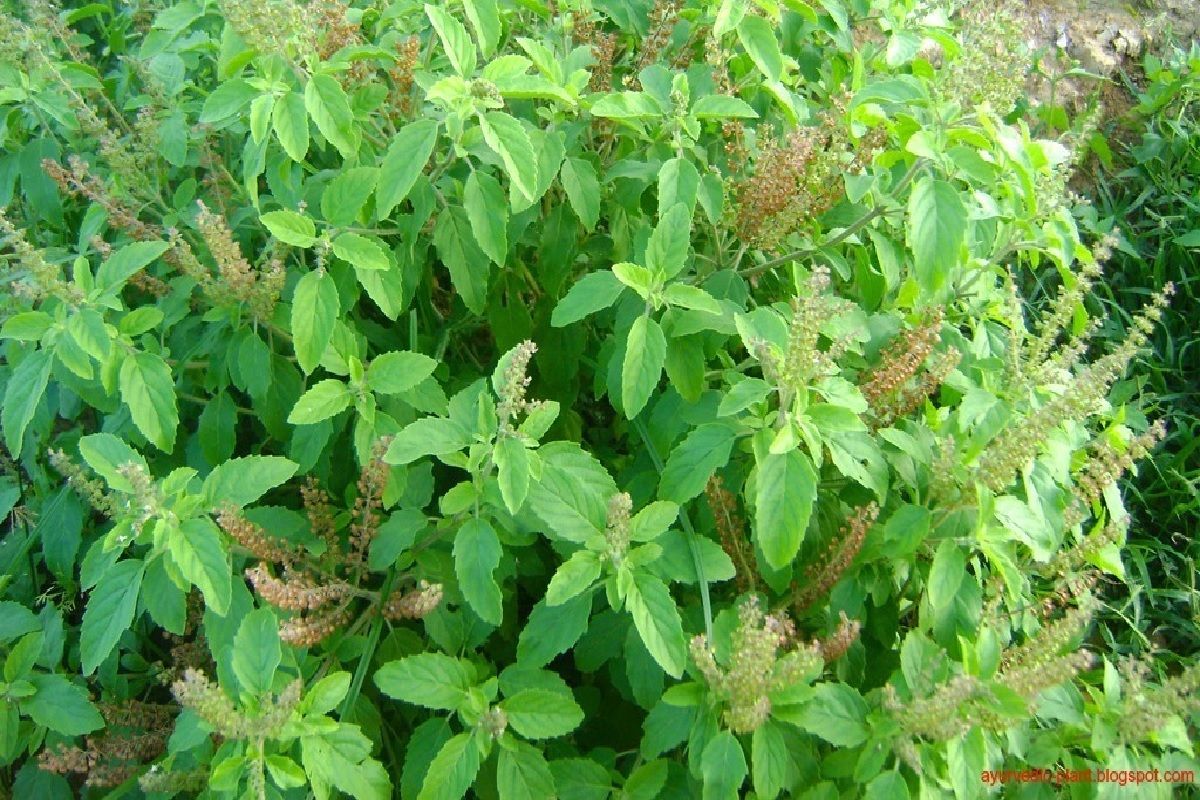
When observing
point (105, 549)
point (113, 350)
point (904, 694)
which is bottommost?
point (904, 694)

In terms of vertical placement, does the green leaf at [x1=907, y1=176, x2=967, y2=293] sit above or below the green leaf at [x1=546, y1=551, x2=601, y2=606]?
above

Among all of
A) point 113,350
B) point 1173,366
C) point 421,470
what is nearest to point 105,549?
point 113,350

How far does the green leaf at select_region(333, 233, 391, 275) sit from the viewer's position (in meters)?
1.78

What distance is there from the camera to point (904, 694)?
1.77 meters

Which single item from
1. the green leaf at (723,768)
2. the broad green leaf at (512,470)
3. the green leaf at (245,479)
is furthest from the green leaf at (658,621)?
the green leaf at (245,479)

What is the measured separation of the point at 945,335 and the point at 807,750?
1065mm

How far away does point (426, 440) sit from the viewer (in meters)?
1.68

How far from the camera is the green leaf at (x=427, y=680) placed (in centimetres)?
166

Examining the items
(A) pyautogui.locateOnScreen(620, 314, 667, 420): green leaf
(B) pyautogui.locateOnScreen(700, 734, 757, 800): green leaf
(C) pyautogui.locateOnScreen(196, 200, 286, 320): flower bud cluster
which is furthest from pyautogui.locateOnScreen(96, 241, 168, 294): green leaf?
(B) pyautogui.locateOnScreen(700, 734, 757, 800): green leaf

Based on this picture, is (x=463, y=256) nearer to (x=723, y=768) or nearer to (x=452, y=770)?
(x=452, y=770)

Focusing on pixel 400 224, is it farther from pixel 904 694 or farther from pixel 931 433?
pixel 904 694

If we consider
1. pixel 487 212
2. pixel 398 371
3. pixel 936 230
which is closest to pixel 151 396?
pixel 398 371

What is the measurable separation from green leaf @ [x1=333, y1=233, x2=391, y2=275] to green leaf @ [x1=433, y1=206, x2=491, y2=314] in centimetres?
24

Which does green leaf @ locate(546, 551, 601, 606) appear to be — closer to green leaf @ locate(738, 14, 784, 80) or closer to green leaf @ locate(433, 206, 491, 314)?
green leaf @ locate(433, 206, 491, 314)
